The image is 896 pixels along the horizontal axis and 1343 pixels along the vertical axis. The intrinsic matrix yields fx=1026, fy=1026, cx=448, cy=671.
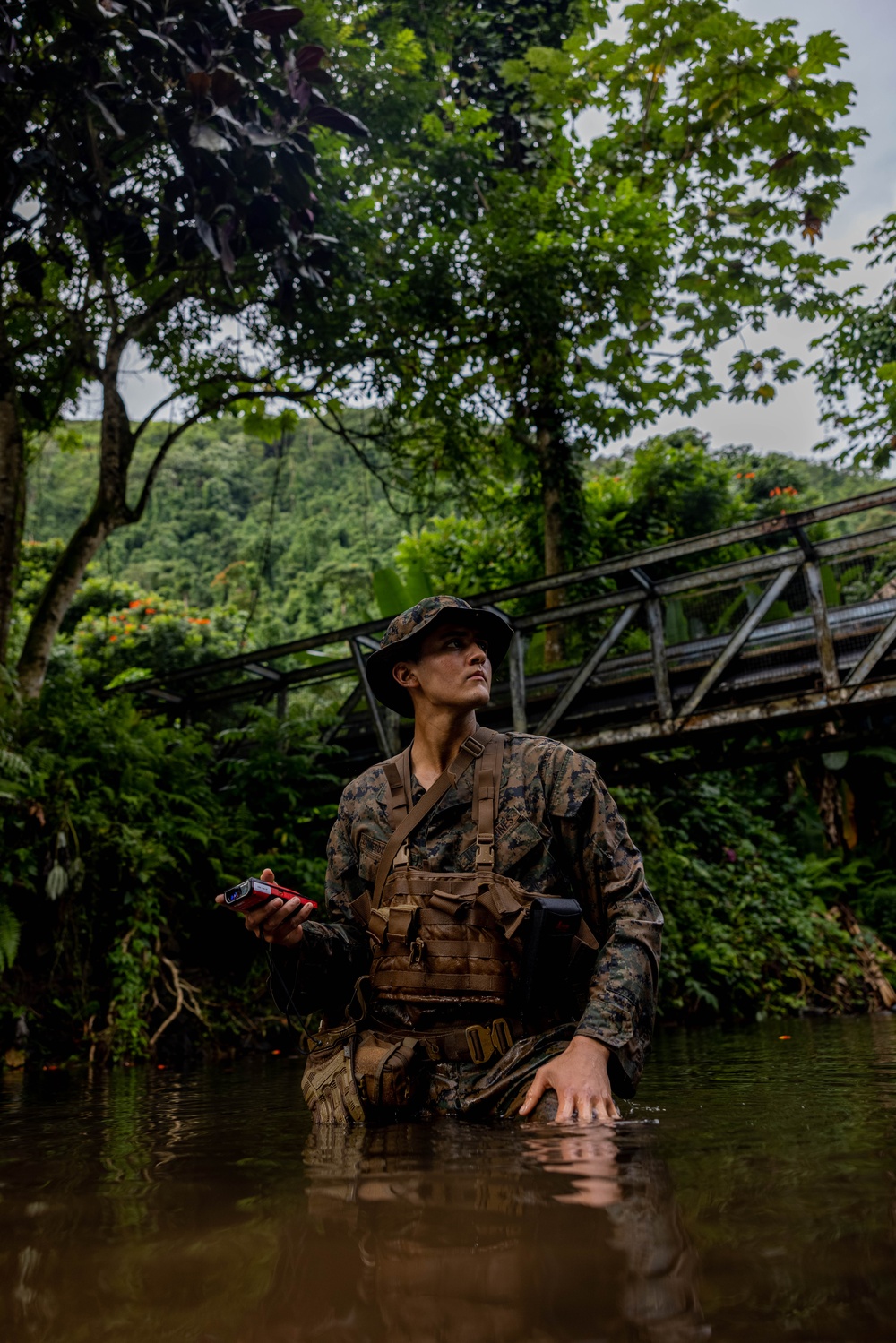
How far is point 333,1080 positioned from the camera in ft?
9.53

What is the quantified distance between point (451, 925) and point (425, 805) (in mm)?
→ 395

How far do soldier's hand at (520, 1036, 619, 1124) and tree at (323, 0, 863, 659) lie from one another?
865cm

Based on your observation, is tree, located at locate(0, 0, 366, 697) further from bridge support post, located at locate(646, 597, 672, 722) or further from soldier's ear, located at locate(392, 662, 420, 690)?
soldier's ear, located at locate(392, 662, 420, 690)

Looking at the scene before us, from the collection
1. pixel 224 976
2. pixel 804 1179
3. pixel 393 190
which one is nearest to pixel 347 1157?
pixel 804 1179

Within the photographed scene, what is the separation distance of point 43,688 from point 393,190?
259 inches

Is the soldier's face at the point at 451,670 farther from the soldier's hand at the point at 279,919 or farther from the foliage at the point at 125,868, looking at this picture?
the foliage at the point at 125,868

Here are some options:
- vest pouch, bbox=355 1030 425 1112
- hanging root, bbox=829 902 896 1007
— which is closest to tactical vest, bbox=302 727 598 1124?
vest pouch, bbox=355 1030 425 1112

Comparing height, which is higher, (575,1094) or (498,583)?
(498,583)

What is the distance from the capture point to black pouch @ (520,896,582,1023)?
8.90 ft

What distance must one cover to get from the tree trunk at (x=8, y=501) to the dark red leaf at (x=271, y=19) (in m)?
3.39

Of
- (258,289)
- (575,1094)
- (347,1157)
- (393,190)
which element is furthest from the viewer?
(393,190)

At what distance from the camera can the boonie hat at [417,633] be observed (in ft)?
10.8

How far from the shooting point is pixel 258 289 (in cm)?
1024

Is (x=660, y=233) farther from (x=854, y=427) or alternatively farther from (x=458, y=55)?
(x=458, y=55)
